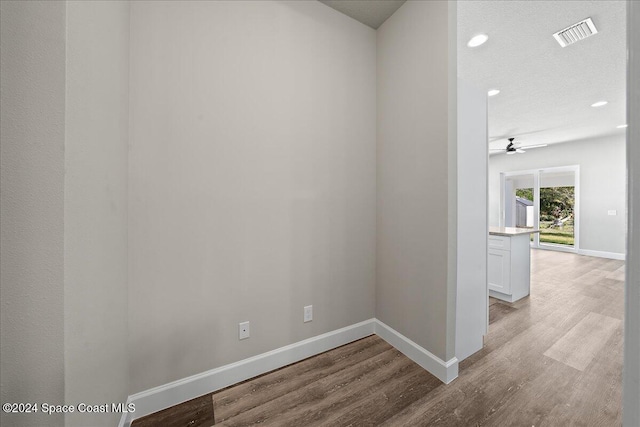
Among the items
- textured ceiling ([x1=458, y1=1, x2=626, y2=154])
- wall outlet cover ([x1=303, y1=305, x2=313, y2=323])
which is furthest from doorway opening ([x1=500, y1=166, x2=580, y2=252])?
wall outlet cover ([x1=303, y1=305, x2=313, y2=323])

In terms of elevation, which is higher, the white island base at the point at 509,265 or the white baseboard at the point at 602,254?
the white island base at the point at 509,265

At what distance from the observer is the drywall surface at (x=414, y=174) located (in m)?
1.66

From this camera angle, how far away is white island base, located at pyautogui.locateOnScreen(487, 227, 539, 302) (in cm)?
292

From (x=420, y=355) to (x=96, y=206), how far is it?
2104 mm

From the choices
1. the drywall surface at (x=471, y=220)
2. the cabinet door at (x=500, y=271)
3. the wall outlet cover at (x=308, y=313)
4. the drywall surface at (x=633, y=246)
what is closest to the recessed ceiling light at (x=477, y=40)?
the drywall surface at (x=471, y=220)

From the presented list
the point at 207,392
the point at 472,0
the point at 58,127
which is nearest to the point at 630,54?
the point at 58,127

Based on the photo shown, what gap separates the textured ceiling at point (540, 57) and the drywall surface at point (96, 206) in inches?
66.9

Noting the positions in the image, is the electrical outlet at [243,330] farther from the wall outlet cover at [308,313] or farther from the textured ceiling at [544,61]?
the textured ceiling at [544,61]

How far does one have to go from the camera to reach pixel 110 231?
108cm

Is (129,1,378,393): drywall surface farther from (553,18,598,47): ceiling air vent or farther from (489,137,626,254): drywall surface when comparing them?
(489,137,626,254): drywall surface

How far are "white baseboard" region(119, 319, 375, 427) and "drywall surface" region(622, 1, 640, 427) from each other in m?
1.78

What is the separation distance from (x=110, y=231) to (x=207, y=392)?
3.77ft

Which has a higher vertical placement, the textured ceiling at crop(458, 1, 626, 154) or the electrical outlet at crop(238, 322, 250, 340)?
the textured ceiling at crop(458, 1, 626, 154)

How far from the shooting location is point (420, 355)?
5.89 feet
